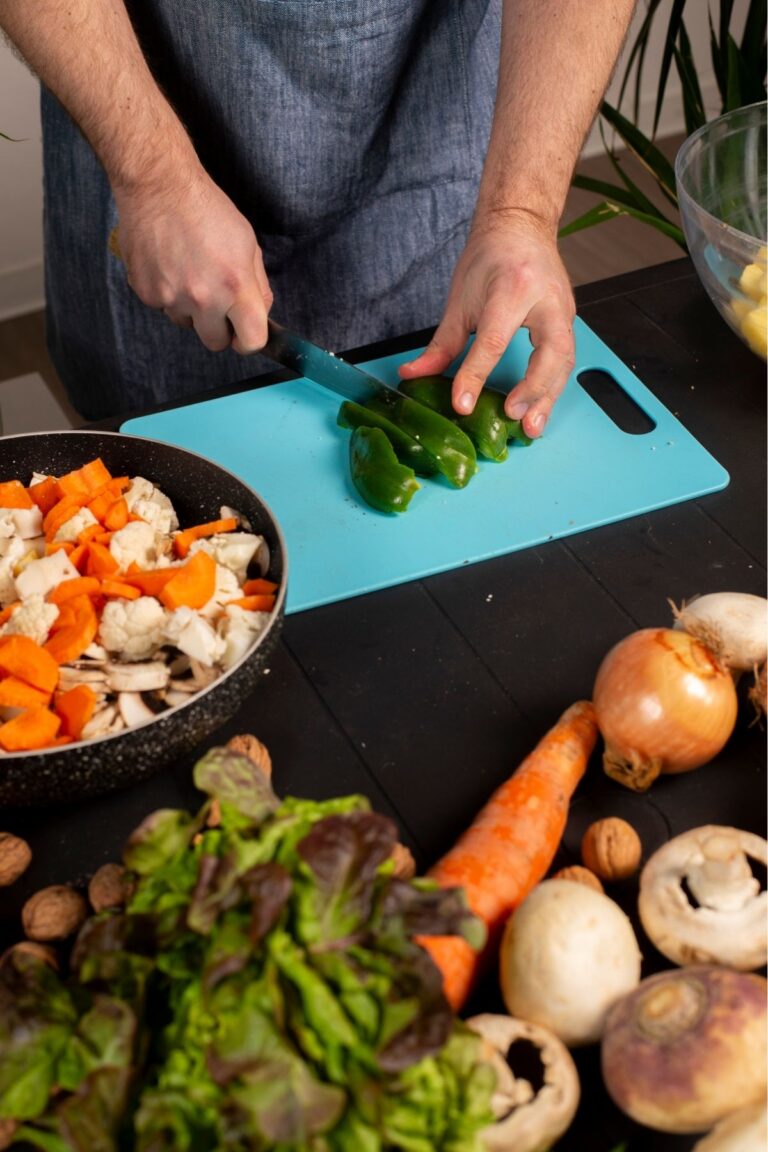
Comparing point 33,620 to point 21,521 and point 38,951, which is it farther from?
point 38,951

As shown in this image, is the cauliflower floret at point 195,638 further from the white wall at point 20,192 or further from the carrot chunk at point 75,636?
the white wall at point 20,192

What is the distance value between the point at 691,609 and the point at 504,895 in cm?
36

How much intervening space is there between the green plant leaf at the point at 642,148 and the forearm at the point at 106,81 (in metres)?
1.12

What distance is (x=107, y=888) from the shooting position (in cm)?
94

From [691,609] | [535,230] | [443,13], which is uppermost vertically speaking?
[443,13]

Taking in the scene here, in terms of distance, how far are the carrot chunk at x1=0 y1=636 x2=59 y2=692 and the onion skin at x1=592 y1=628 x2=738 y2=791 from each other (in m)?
0.50

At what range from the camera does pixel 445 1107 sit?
2.36 ft

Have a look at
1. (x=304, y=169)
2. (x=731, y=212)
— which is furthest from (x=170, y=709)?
(x=731, y=212)

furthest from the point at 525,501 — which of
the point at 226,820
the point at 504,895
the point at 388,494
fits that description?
the point at 226,820

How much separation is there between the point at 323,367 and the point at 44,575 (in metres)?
0.52

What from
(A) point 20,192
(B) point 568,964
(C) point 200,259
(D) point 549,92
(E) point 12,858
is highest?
(D) point 549,92

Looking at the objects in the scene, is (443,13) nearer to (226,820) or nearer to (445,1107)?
(226,820)

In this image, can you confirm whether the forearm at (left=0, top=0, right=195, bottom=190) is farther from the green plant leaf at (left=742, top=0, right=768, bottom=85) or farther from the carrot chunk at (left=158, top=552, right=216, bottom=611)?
the green plant leaf at (left=742, top=0, right=768, bottom=85)

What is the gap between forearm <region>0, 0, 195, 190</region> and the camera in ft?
4.79
